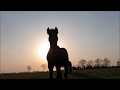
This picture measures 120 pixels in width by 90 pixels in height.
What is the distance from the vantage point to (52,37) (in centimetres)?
895
